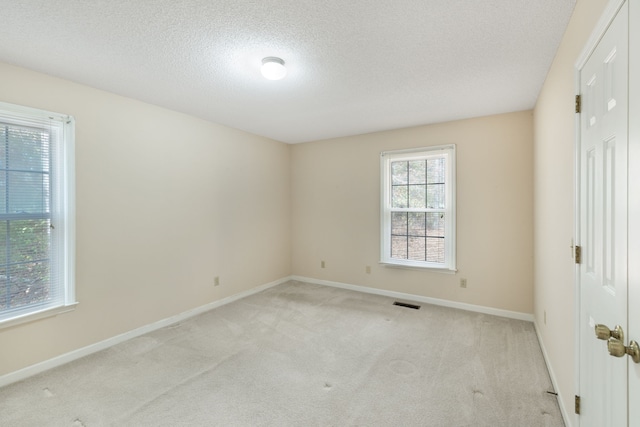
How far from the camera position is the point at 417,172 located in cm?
407

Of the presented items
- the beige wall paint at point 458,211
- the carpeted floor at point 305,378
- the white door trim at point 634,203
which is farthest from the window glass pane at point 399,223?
the white door trim at point 634,203

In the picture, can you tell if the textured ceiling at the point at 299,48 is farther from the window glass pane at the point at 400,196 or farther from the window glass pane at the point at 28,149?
the window glass pane at the point at 400,196

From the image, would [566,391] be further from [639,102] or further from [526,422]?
[639,102]

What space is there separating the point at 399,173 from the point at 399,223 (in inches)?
29.1

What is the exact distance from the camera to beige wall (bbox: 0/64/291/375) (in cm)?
246

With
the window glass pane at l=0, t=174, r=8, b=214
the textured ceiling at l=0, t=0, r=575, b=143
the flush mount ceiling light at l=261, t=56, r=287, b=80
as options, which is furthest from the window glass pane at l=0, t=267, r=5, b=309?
the flush mount ceiling light at l=261, t=56, r=287, b=80

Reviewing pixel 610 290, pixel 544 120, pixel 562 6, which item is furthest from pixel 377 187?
pixel 610 290

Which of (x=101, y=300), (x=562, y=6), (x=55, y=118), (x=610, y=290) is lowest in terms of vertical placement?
(x=101, y=300)

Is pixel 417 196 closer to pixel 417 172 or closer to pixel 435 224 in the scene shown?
pixel 417 172

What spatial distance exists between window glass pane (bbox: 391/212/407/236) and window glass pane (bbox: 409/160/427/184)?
50cm

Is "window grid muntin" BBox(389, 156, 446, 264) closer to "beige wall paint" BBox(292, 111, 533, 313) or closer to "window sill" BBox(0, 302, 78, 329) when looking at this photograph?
"beige wall paint" BBox(292, 111, 533, 313)

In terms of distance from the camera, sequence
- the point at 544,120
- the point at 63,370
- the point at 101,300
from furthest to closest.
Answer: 1. the point at 101,300
2. the point at 544,120
3. the point at 63,370

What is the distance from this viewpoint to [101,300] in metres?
2.73

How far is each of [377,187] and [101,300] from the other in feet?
11.8
